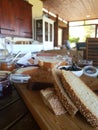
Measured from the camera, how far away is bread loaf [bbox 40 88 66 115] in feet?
1.26

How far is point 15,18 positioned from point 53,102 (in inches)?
101

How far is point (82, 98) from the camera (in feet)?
1.30

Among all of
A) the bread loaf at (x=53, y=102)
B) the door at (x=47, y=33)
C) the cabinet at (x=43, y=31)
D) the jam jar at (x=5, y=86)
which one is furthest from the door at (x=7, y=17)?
the bread loaf at (x=53, y=102)

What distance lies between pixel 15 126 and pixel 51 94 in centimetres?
14

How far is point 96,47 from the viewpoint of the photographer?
142 cm

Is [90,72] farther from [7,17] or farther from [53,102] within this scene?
[7,17]

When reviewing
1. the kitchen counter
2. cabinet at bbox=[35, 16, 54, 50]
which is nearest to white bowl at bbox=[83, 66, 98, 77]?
the kitchen counter

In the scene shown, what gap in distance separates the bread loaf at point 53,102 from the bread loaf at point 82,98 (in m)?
0.04

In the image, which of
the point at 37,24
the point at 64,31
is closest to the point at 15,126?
the point at 37,24

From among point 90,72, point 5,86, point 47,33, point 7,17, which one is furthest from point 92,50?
point 47,33

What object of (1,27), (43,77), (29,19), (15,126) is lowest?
(15,126)

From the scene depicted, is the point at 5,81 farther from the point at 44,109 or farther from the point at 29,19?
the point at 29,19

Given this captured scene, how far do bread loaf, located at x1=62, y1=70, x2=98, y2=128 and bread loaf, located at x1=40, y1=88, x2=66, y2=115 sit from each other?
0.14 feet

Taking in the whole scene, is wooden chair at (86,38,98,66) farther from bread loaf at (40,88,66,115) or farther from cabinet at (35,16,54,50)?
cabinet at (35,16,54,50)
